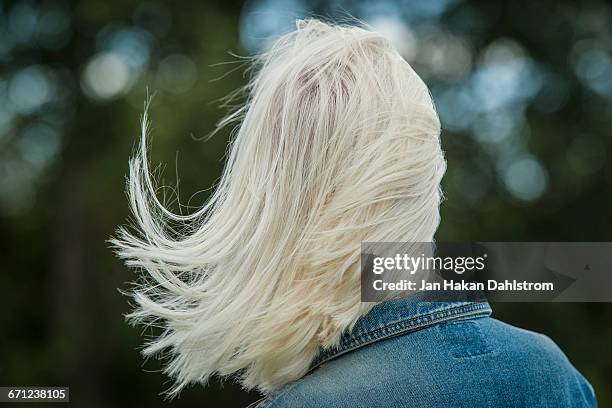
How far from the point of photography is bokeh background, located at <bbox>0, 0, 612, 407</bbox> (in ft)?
17.9

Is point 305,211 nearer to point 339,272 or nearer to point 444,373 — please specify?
point 339,272

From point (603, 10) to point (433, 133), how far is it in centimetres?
554

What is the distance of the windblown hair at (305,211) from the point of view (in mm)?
924

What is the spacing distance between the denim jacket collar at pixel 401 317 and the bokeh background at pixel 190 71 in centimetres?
425

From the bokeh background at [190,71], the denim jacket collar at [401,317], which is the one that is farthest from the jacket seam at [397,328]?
the bokeh background at [190,71]

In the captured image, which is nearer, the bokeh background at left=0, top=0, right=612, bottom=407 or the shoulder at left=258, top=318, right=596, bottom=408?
the shoulder at left=258, top=318, right=596, bottom=408

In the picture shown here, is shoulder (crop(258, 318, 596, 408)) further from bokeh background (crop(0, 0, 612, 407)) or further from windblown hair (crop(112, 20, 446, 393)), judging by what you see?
bokeh background (crop(0, 0, 612, 407))

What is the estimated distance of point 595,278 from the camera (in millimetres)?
1845

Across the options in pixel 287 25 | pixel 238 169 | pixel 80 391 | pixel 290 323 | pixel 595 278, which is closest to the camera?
pixel 290 323

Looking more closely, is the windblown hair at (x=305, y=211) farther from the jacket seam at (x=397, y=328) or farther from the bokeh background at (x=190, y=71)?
the bokeh background at (x=190, y=71)

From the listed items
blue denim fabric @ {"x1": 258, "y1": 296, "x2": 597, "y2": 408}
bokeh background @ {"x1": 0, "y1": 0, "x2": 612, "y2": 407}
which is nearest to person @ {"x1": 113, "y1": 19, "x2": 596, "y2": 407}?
blue denim fabric @ {"x1": 258, "y1": 296, "x2": 597, "y2": 408}

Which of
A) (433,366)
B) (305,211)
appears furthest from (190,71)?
(433,366)

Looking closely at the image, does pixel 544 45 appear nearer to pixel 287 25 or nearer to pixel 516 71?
pixel 516 71

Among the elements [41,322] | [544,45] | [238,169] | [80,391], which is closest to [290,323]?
[238,169]
